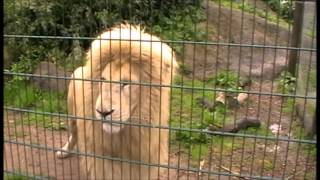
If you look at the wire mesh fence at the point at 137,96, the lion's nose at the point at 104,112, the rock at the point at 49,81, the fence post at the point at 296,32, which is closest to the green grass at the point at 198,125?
the wire mesh fence at the point at 137,96

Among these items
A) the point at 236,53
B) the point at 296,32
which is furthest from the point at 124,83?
the point at 236,53

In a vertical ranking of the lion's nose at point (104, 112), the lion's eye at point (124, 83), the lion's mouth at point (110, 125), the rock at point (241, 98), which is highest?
the lion's eye at point (124, 83)

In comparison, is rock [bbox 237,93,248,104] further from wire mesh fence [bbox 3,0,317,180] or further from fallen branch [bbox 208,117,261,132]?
fallen branch [bbox 208,117,261,132]

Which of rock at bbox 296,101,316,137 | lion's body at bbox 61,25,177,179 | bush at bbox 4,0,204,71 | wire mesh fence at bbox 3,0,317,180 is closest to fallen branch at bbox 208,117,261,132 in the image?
wire mesh fence at bbox 3,0,317,180

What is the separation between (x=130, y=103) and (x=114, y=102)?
12 cm

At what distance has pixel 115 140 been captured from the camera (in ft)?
11.5

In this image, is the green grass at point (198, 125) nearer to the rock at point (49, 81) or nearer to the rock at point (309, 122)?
the rock at point (309, 122)

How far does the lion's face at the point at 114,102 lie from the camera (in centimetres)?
321

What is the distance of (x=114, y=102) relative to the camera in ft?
10.6

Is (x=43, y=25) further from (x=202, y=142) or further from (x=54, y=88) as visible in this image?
(x=202, y=142)

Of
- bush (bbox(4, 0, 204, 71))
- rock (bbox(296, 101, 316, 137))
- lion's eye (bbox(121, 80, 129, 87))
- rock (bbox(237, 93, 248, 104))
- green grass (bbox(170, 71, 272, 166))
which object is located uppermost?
bush (bbox(4, 0, 204, 71))

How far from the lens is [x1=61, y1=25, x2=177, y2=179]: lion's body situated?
10.9 ft

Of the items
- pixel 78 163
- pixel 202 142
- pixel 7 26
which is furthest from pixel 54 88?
pixel 202 142

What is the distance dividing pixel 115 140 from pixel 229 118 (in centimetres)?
196
